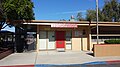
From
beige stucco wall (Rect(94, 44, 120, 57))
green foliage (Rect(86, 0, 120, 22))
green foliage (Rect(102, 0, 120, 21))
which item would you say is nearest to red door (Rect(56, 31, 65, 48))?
beige stucco wall (Rect(94, 44, 120, 57))

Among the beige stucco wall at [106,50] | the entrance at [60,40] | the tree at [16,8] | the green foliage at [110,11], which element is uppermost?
the green foliage at [110,11]

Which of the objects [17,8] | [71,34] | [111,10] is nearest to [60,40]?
[71,34]

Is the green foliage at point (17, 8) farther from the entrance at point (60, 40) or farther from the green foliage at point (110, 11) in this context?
the green foliage at point (110, 11)

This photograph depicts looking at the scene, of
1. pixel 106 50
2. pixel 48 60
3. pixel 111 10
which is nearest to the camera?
pixel 48 60

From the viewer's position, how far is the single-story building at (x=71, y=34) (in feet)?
75.6

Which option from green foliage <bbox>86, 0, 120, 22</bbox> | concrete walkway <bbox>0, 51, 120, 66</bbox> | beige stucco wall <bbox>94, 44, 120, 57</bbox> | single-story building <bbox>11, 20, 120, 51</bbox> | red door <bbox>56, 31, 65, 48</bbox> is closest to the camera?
concrete walkway <bbox>0, 51, 120, 66</bbox>

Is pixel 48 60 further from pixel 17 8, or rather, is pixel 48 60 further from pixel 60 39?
pixel 60 39

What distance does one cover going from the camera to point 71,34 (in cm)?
2423

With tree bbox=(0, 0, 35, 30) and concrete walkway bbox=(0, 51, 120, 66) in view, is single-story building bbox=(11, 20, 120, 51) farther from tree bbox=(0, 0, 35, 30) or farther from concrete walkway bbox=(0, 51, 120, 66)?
concrete walkway bbox=(0, 51, 120, 66)

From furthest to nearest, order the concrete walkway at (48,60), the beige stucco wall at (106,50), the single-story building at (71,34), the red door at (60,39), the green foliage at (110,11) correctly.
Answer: the green foliage at (110,11)
the red door at (60,39)
the single-story building at (71,34)
the beige stucco wall at (106,50)
the concrete walkway at (48,60)

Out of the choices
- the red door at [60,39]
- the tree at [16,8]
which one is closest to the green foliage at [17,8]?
the tree at [16,8]

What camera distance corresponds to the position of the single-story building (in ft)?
75.6

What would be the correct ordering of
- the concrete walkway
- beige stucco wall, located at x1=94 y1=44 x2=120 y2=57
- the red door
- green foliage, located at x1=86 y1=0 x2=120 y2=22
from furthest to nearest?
green foliage, located at x1=86 y1=0 x2=120 y2=22, the red door, beige stucco wall, located at x1=94 y1=44 x2=120 y2=57, the concrete walkway

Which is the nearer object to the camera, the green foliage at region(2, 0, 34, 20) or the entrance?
the green foliage at region(2, 0, 34, 20)
